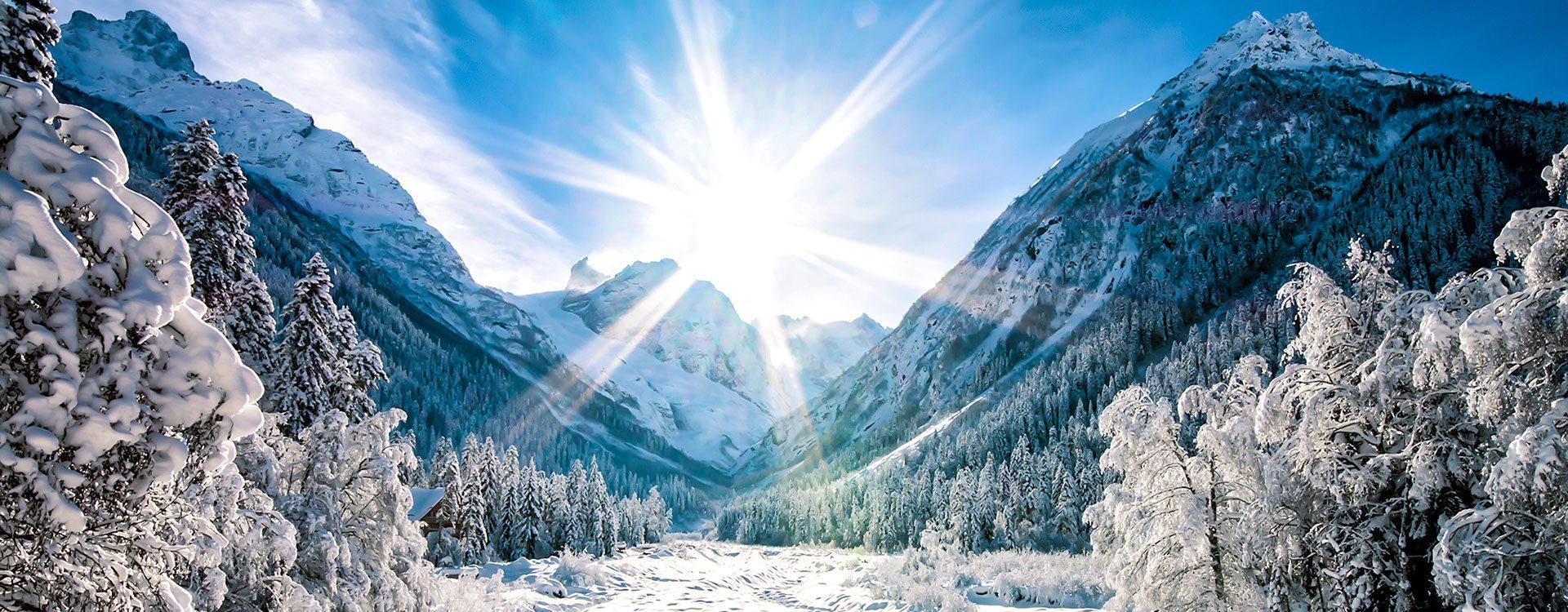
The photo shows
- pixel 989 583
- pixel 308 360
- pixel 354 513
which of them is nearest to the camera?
pixel 354 513

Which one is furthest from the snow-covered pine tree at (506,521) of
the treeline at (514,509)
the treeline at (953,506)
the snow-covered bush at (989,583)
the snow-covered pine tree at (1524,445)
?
the snow-covered pine tree at (1524,445)

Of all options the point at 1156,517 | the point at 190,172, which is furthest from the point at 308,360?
the point at 1156,517

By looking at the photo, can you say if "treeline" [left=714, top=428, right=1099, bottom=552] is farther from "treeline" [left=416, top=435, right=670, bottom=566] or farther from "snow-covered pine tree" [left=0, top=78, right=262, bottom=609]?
"snow-covered pine tree" [left=0, top=78, right=262, bottom=609]

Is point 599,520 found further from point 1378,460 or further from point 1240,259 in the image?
point 1240,259

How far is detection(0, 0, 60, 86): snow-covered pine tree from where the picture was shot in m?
4.52

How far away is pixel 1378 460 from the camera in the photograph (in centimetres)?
788

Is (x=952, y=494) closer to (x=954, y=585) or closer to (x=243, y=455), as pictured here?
(x=954, y=585)

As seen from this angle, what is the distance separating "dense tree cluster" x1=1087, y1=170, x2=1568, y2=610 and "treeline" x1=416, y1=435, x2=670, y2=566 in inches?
1555

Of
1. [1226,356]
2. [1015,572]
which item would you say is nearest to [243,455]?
[1015,572]

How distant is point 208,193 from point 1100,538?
2032 centimetres

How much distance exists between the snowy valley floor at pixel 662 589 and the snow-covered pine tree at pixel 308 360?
5033 mm

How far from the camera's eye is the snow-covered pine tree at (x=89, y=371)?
3.45m

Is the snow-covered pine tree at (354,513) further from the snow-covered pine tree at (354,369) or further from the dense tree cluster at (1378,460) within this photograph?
the dense tree cluster at (1378,460)

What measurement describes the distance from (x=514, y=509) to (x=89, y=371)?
164 ft
